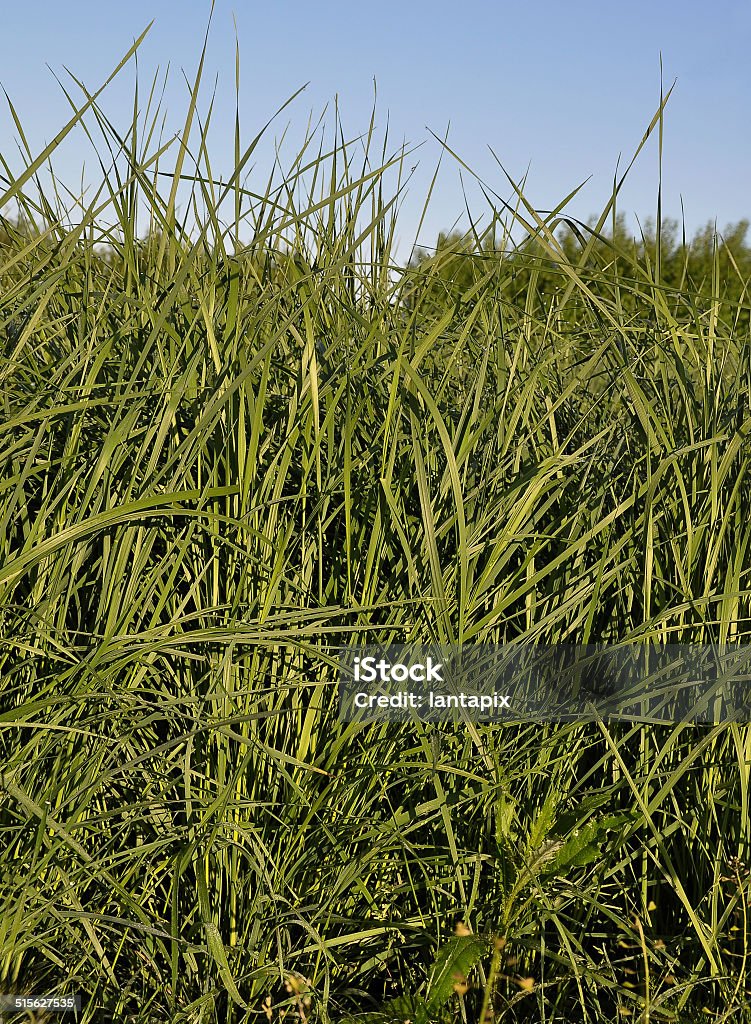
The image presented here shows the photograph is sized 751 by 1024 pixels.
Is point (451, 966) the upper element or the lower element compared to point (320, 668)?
lower

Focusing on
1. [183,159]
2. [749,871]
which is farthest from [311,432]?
[749,871]

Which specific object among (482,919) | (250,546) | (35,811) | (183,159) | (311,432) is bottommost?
(482,919)

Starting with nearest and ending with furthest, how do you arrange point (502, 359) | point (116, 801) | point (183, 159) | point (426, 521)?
point (426, 521), point (116, 801), point (183, 159), point (502, 359)

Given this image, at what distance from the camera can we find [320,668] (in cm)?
157

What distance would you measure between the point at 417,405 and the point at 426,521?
0.32m

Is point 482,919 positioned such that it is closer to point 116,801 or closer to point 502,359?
point 116,801

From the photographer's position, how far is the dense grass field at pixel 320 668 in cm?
143

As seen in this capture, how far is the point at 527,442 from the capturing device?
1.81m

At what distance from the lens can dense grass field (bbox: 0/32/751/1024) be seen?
56.4 inches

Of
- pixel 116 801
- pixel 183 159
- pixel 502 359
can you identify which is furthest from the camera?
pixel 502 359

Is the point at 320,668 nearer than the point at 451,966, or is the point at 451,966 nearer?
the point at 451,966

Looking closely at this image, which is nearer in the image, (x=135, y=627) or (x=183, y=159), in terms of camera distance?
(x=135, y=627)

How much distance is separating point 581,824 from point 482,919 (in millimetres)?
234

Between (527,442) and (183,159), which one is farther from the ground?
(183,159)
